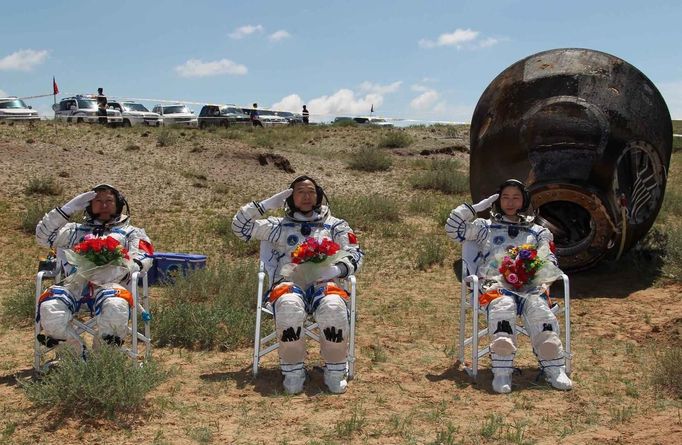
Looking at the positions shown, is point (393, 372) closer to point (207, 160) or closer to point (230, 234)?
point (230, 234)

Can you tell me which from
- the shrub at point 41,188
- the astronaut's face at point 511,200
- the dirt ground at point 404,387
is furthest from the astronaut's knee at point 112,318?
the shrub at point 41,188

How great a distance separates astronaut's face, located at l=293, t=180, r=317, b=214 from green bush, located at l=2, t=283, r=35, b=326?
2.99m

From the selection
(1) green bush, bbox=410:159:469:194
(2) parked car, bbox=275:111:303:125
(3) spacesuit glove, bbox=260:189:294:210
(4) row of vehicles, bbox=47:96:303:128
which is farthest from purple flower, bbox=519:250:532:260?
(2) parked car, bbox=275:111:303:125

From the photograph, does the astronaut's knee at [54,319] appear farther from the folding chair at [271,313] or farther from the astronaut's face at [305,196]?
the astronaut's face at [305,196]

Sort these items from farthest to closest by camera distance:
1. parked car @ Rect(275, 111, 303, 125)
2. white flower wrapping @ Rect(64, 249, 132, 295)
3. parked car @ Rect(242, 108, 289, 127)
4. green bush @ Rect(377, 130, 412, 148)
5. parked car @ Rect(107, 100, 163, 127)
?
parked car @ Rect(275, 111, 303, 125), parked car @ Rect(242, 108, 289, 127), parked car @ Rect(107, 100, 163, 127), green bush @ Rect(377, 130, 412, 148), white flower wrapping @ Rect(64, 249, 132, 295)

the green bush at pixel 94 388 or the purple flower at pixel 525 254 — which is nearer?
the green bush at pixel 94 388

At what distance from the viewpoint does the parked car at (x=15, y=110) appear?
76.8 ft

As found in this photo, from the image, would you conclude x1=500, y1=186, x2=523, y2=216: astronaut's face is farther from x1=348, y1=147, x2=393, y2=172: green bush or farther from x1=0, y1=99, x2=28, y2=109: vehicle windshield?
x1=0, y1=99, x2=28, y2=109: vehicle windshield

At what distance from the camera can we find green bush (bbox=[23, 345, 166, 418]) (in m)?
4.36

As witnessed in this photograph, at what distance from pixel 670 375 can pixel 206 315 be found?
11.9 feet

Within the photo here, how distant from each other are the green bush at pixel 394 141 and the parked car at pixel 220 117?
7144 mm

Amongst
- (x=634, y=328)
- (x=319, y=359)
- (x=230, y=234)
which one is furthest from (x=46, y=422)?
(x=230, y=234)

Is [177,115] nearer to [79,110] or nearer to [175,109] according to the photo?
[175,109]

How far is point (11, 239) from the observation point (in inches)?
403
